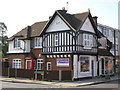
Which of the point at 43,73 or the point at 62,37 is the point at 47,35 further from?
the point at 43,73

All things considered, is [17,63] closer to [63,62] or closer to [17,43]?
[17,43]

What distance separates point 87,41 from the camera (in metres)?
26.5

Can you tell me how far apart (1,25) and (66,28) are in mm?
53071

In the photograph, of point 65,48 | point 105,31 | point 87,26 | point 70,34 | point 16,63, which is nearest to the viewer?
point 70,34

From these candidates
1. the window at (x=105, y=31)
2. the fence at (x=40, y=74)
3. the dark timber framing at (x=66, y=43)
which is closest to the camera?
the fence at (x=40, y=74)

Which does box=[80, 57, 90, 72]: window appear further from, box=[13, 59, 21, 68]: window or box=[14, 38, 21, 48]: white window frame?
box=[14, 38, 21, 48]: white window frame

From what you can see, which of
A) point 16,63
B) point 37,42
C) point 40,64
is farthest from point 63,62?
point 16,63

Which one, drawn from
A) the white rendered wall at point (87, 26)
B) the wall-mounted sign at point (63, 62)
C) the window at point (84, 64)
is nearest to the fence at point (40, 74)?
the wall-mounted sign at point (63, 62)

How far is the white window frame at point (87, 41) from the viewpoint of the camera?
2595cm

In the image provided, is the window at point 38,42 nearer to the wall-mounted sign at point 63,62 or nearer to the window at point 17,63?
the window at point 17,63

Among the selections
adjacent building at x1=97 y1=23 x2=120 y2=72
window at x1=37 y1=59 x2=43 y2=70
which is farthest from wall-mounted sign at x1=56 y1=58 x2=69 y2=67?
adjacent building at x1=97 y1=23 x2=120 y2=72

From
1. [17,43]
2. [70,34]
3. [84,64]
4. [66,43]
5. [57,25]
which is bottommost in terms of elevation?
[84,64]

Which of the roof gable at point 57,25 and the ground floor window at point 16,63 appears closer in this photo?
the roof gable at point 57,25

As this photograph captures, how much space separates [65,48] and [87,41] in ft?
10.7
